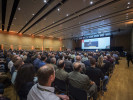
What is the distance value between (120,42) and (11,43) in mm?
26010

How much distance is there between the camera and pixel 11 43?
17250 mm

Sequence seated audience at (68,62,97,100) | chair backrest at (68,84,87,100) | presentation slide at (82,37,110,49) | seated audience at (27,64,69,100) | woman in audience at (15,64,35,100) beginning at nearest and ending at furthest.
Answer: seated audience at (27,64,69,100), woman in audience at (15,64,35,100), chair backrest at (68,84,87,100), seated audience at (68,62,97,100), presentation slide at (82,37,110,49)

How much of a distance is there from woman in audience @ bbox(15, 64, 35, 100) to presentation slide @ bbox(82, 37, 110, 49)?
18327 millimetres

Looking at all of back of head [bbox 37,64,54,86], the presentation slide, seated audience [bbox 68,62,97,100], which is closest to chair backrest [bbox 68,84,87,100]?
seated audience [bbox 68,62,97,100]

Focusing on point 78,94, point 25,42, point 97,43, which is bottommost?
point 78,94

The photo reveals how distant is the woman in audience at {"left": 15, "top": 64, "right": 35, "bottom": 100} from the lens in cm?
126

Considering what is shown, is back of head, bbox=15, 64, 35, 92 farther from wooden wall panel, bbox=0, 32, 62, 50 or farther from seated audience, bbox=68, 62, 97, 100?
wooden wall panel, bbox=0, 32, 62, 50

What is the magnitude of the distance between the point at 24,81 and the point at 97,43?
18.9 m

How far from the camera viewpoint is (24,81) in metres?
1.31

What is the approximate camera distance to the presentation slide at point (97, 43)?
16.9 m

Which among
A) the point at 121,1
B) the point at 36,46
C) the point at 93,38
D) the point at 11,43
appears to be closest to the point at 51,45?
the point at 36,46

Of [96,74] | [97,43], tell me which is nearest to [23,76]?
[96,74]

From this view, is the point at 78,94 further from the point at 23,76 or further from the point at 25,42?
the point at 25,42

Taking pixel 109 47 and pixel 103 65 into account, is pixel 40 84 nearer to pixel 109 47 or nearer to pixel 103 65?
pixel 103 65
